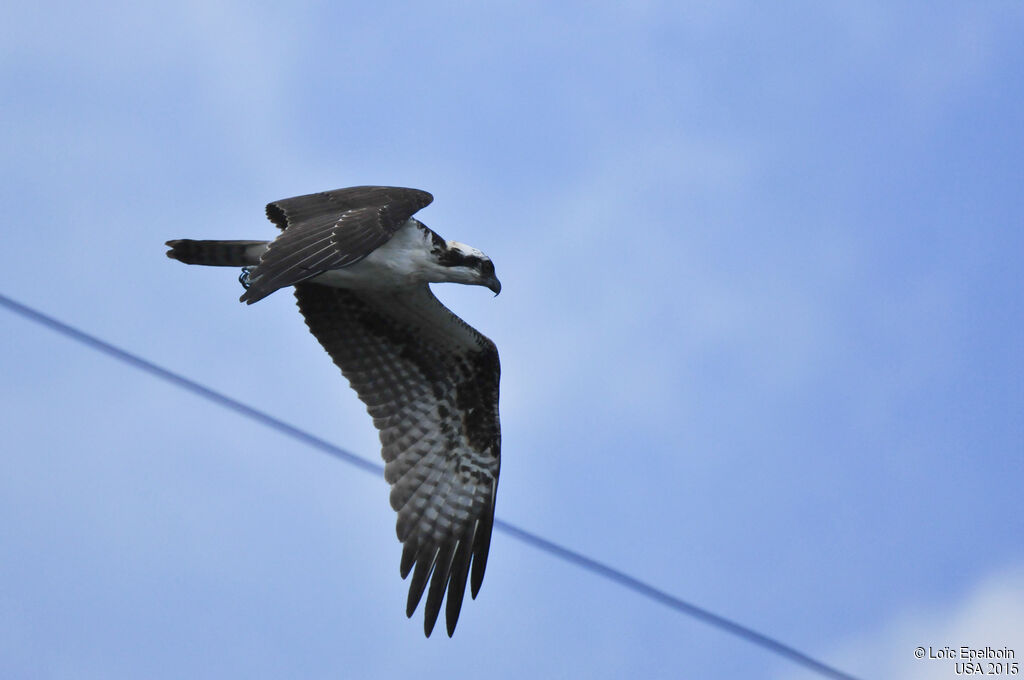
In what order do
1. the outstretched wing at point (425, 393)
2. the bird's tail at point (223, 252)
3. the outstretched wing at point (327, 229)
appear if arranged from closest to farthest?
the outstretched wing at point (327, 229)
the bird's tail at point (223, 252)
the outstretched wing at point (425, 393)

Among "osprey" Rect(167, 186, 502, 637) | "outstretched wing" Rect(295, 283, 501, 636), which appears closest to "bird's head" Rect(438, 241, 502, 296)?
"osprey" Rect(167, 186, 502, 637)

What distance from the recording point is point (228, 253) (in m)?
8.76

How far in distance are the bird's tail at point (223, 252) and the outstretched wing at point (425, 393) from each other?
A: 3.13 feet

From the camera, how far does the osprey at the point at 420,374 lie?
8.95 meters

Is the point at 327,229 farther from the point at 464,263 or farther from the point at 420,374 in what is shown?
the point at 420,374

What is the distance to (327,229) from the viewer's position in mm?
7691

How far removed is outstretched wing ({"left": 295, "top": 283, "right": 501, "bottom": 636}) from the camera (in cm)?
954

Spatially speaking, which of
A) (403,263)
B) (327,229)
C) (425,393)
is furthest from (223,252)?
(425,393)

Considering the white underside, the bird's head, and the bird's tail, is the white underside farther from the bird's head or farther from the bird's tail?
the bird's tail

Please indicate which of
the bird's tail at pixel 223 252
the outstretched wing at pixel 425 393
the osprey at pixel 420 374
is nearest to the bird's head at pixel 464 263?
the osprey at pixel 420 374

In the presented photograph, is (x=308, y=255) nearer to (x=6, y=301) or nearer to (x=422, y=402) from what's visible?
(x=6, y=301)

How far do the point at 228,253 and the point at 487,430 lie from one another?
256cm

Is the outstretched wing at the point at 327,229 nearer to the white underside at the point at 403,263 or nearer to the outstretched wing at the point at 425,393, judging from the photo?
the white underside at the point at 403,263

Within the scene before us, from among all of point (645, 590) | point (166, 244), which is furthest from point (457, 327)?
point (645, 590)
